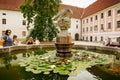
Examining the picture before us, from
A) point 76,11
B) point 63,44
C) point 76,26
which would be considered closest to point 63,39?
point 63,44

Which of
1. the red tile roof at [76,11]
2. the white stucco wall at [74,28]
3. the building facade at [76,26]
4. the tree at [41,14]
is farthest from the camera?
the red tile roof at [76,11]

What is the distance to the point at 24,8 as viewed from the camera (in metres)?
27.0

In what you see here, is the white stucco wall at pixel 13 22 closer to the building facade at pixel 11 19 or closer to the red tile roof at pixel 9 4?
the building facade at pixel 11 19

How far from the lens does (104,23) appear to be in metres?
37.8

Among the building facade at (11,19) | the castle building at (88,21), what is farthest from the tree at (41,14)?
the building facade at (11,19)

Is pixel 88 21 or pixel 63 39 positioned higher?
pixel 88 21

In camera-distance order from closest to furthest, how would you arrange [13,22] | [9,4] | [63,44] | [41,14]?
[63,44]
[41,14]
[13,22]
[9,4]

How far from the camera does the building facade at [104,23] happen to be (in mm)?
32675

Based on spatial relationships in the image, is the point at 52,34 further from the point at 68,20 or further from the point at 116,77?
the point at 116,77

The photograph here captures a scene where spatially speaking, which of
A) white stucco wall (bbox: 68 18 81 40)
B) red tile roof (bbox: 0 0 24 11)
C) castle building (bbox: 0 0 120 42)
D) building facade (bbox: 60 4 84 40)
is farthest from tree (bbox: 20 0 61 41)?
white stucco wall (bbox: 68 18 81 40)

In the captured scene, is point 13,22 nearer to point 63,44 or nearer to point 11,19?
point 11,19

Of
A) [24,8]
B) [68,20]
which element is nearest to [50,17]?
[24,8]

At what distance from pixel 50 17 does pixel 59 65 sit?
20.4m

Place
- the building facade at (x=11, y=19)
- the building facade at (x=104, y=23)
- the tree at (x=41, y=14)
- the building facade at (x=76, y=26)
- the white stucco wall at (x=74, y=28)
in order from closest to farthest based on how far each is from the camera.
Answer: the tree at (x=41, y=14) → the building facade at (x=104, y=23) → the building facade at (x=11, y=19) → the building facade at (x=76, y=26) → the white stucco wall at (x=74, y=28)
